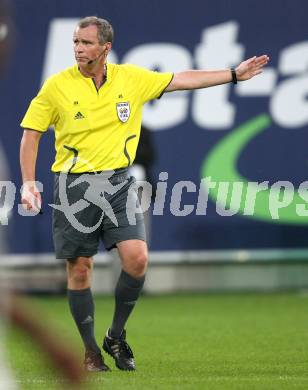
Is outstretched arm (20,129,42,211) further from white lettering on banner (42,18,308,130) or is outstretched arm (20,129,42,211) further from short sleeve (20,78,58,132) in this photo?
white lettering on banner (42,18,308,130)

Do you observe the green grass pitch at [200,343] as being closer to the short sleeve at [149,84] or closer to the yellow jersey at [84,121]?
the yellow jersey at [84,121]

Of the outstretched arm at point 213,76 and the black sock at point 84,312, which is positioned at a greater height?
the outstretched arm at point 213,76

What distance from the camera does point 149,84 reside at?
8344mm

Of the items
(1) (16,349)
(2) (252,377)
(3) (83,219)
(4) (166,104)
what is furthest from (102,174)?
(4) (166,104)

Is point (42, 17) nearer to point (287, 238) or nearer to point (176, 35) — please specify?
point (176, 35)

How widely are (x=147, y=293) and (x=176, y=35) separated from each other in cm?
336

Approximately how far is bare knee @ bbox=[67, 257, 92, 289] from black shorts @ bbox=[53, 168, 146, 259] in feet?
0.24

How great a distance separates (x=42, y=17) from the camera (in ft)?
50.9

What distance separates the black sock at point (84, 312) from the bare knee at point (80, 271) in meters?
0.04

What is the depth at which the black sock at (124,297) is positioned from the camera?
820 cm

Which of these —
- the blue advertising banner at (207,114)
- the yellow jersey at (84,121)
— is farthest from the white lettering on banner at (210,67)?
the yellow jersey at (84,121)

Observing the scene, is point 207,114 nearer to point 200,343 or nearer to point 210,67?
point 210,67

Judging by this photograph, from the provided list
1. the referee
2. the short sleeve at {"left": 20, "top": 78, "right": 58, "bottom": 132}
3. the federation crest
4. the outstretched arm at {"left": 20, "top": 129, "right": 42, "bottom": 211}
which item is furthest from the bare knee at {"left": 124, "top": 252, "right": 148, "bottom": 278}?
the short sleeve at {"left": 20, "top": 78, "right": 58, "bottom": 132}

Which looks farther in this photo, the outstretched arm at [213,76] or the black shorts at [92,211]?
the outstretched arm at [213,76]
